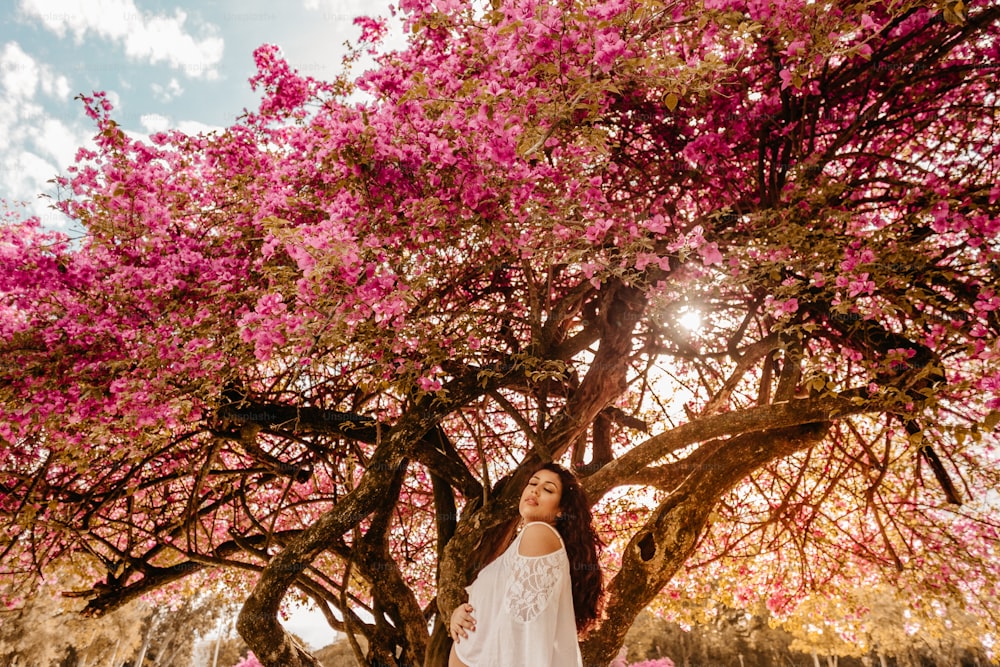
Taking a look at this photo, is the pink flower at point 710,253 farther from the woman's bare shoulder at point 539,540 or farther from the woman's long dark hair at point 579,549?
the woman's bare shoulder at point 539,540

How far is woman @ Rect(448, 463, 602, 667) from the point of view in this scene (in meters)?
2.95

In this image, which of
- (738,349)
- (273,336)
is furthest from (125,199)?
(738,349)

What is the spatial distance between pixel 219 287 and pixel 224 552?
13.2ft

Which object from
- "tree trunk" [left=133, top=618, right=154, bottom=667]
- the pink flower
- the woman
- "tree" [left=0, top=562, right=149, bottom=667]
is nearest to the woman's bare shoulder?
the woman

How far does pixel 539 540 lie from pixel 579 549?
1.23ft

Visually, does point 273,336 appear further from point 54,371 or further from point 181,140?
point 181,140

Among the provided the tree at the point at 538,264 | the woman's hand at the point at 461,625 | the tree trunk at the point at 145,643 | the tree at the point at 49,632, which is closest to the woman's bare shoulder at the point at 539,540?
the woman's hand at the point at 461,625

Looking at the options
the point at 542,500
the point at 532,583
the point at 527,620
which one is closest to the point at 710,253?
the point at 542,500

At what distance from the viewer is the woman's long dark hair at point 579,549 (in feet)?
11.4

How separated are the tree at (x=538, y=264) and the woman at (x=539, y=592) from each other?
37.8 inches

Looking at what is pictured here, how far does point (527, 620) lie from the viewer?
295 centimetres

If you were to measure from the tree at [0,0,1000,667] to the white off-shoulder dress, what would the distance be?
1087 mm

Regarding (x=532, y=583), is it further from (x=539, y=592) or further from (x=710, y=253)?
(x=710, y=253)

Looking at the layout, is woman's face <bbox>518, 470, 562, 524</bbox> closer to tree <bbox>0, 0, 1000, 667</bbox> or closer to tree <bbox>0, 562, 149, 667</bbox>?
tree <bbox>0, 0, 1000, 667</bbox>
